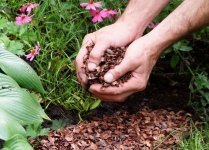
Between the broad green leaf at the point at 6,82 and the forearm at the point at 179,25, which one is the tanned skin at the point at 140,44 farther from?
the broad green leaf at the point at 6,82

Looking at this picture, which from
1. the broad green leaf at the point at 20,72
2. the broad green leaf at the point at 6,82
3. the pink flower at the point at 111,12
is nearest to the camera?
the broad green leaf at the point at 6,82

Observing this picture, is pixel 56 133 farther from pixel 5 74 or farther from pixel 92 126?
pixel 5 74

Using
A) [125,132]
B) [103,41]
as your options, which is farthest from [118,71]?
[125,132]

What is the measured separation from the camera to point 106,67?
5.34 feet

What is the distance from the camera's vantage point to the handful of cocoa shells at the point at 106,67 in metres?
1.61

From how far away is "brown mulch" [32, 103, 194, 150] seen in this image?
1.79 meters

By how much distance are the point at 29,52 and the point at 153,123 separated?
1.93 ft

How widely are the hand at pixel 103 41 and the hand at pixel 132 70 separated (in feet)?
0.24

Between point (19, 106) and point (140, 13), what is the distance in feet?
2.06

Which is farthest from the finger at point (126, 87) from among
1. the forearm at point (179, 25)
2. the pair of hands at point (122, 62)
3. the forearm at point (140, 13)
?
the forearm at point (140, 13)

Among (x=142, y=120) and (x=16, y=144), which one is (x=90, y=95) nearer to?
(x=142, y=120)

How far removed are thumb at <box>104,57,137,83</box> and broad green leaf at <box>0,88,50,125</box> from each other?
0.85ft

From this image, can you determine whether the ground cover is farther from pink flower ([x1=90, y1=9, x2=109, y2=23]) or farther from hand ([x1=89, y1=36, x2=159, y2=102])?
hand ([x1=89, y1=36, x2=159, y2=102])

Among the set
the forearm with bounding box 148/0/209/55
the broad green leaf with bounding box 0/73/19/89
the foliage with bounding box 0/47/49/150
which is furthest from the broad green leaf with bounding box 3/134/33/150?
the forearm with bounding box 148/0/209/55
